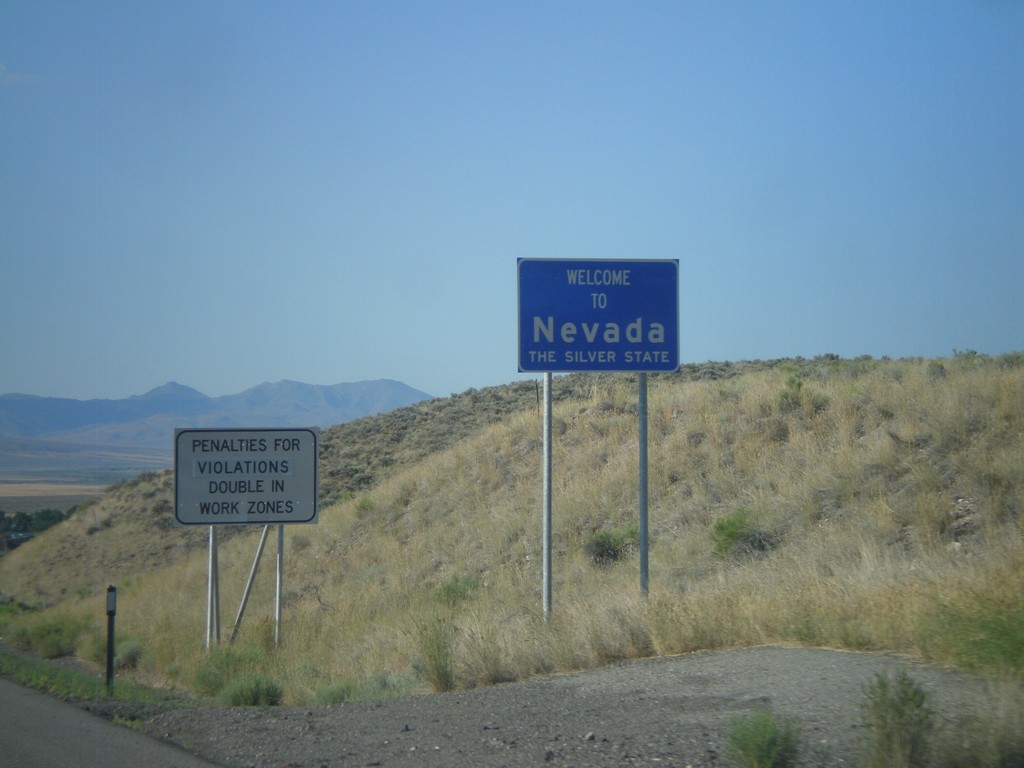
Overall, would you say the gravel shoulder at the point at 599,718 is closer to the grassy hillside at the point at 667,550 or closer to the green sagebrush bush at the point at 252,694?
the grassy hillside at the point at 667,550

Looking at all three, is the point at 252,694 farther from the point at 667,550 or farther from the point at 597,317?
the point at 667,550

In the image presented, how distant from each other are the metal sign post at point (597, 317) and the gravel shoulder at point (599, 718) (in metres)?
3.74

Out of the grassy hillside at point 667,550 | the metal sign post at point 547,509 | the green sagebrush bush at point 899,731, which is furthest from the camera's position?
the metal sign post at point 547,509

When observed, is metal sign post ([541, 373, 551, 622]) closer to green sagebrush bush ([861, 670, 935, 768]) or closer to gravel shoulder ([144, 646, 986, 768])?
gravel shoulder ([144, 646, 986, 768])

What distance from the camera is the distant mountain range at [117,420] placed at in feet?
158

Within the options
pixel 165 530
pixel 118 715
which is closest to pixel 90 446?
pixel 165 530

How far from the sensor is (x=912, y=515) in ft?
42.3

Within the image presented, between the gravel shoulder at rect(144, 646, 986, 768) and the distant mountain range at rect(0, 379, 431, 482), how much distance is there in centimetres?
3719

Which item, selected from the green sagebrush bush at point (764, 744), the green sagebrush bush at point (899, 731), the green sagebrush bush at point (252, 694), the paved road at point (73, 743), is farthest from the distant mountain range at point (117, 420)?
the green sagebrush bush at point (899, 731)

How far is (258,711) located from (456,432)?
28.7 m

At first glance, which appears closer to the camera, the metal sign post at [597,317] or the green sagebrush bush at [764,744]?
the green sagebrush bush at [764,744]

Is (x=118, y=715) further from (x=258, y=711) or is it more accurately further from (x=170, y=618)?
(x=170, y=618)

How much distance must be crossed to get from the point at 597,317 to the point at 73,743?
7.17m

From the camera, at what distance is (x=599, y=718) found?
22.6 feet
